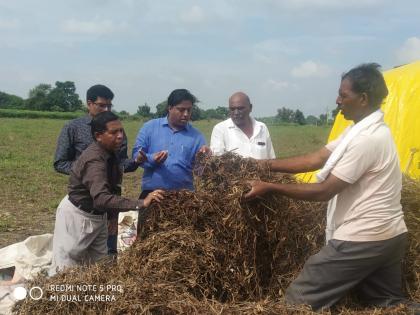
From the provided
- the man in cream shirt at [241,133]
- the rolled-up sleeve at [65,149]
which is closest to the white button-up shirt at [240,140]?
the man in cream shirt at [241,133]

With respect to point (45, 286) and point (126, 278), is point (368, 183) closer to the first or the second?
point (126, 278)

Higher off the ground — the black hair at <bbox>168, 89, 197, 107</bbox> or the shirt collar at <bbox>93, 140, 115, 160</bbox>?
the black hair at <bbox>168, 89, 197, 107</bbox>

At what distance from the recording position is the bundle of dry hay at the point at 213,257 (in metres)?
3.29

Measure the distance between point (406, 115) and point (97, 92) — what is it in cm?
327

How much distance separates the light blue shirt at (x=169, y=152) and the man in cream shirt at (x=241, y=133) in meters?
0.33

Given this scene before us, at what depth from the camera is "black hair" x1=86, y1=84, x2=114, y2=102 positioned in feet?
16.1

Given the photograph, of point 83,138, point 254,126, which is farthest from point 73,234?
point 254,126

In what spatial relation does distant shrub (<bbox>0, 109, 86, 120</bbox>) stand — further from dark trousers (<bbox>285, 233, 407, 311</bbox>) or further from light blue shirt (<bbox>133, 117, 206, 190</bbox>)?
dark trousers (<bbox>285, 233, 407, 311</bbox>)

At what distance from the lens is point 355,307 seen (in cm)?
364

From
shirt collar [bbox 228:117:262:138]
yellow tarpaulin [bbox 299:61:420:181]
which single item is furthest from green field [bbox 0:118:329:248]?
yellow tarpaulin [bbox 299:61:420:181]

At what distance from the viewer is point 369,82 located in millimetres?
3412

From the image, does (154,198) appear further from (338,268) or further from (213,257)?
(338,268)

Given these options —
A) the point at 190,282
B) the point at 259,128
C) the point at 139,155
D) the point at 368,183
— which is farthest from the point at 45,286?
the point at 259,128

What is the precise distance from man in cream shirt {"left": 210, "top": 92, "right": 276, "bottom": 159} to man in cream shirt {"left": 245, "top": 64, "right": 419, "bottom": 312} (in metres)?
1.84
